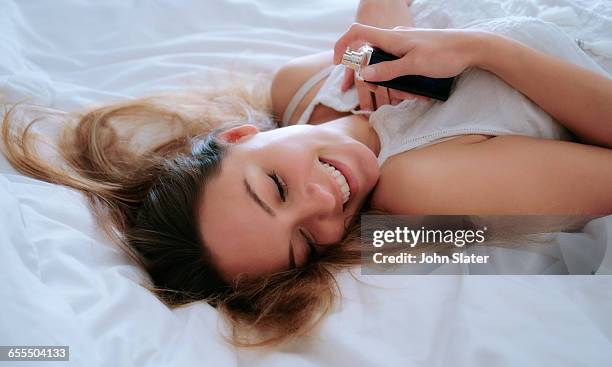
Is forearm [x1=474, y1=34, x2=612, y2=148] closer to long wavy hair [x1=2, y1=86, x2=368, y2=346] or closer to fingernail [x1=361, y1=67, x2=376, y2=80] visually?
fingernail [x1=361, y1=67, x2=376, y2=80]

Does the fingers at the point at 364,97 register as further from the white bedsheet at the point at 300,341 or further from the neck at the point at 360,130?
the white bedsheet at the point at 300,341

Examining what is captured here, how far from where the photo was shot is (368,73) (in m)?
0.87

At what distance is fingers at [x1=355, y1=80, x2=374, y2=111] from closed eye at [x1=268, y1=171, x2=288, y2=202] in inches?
11.4

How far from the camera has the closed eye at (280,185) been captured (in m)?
0.83

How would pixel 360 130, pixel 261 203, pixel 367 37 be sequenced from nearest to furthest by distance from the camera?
pixel 261 203
pixel 367 37
pixel 360 130

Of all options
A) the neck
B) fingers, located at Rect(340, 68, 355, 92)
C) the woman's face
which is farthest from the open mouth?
fingers, located at Rect(340, 68, 355, 92)

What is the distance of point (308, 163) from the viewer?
2.79 ft

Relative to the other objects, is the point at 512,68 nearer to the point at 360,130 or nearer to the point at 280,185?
the point at 360,130

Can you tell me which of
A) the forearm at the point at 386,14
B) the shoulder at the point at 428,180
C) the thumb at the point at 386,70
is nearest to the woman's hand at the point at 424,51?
the thumb at the point at 386,70

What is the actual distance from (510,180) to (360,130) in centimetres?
30

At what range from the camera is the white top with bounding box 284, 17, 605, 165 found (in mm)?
891

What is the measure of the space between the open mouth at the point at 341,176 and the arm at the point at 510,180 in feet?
0.24

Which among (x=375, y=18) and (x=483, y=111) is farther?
(x=375, y=18)

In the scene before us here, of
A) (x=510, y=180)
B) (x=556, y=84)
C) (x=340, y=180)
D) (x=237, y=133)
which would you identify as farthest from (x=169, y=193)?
(x=556, y=84)
